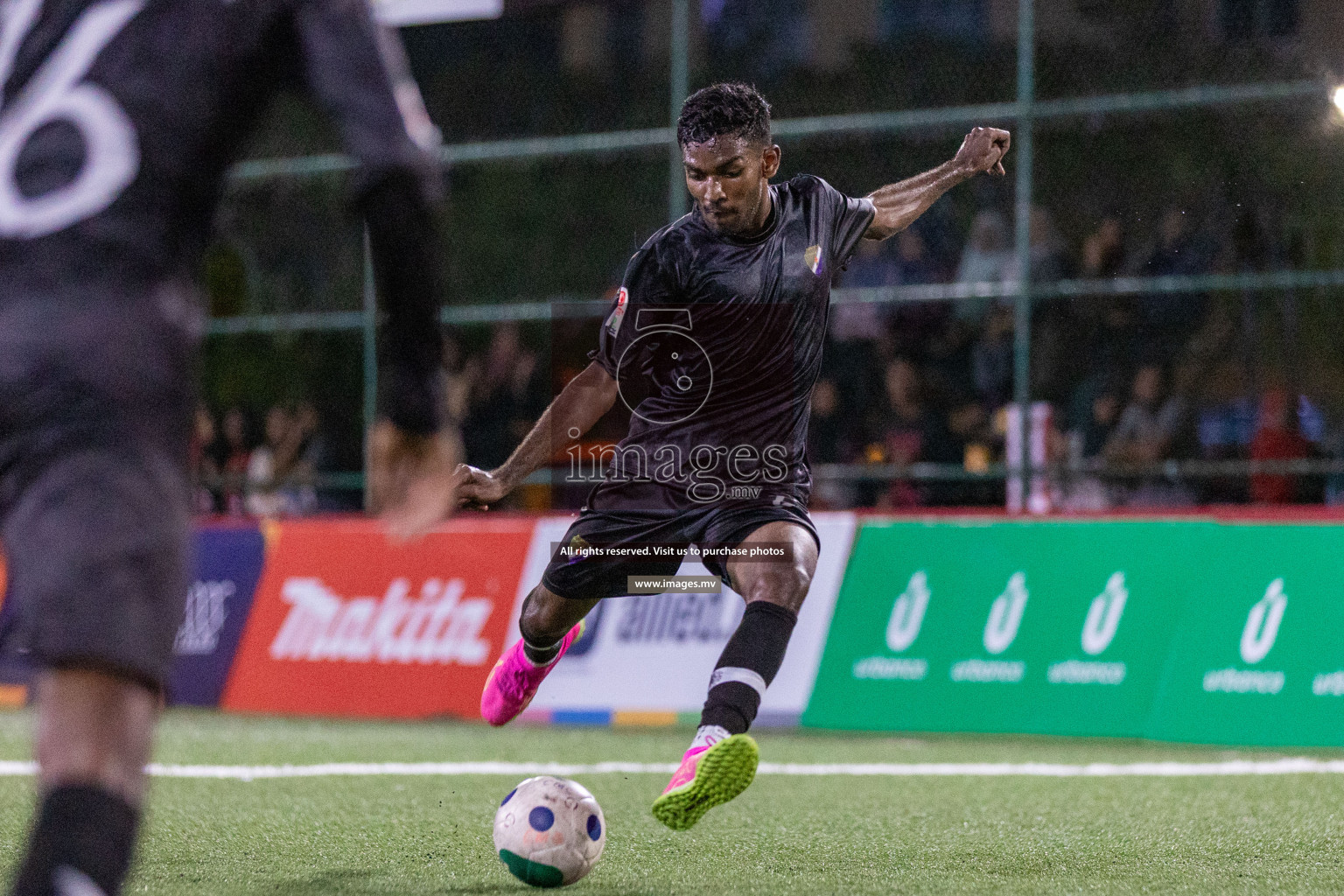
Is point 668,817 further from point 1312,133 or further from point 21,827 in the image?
point 1312,133

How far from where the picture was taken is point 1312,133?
431 inches

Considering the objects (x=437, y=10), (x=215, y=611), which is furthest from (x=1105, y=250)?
(x=215, y=611)

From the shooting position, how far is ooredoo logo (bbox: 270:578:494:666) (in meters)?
10.5

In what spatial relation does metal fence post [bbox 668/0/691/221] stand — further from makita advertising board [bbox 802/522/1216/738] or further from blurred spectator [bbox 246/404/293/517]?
blurred spectator [bbox 246/404/293/517]

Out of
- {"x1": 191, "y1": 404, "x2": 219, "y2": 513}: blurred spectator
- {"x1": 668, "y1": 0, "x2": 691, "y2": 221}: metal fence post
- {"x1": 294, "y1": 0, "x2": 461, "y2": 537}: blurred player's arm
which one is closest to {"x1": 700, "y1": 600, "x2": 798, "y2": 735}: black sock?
{"x1": 294, "y1": 0, "x2": 461, "y2": 537}: blurred player's arm

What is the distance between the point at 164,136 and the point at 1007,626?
7.20m

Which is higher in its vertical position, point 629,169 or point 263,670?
point 629,169

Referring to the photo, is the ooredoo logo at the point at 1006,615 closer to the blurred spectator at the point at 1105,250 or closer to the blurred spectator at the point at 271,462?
the blurred spectator at the point at 1105,250

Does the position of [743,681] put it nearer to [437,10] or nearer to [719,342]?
[719,342]

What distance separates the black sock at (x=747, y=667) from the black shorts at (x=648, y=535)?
0.96 feet

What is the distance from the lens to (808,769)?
7918mm

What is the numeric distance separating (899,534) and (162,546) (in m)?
7.44

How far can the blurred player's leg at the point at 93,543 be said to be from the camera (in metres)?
2.48

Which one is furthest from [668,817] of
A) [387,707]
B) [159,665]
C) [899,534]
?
[387,707]
